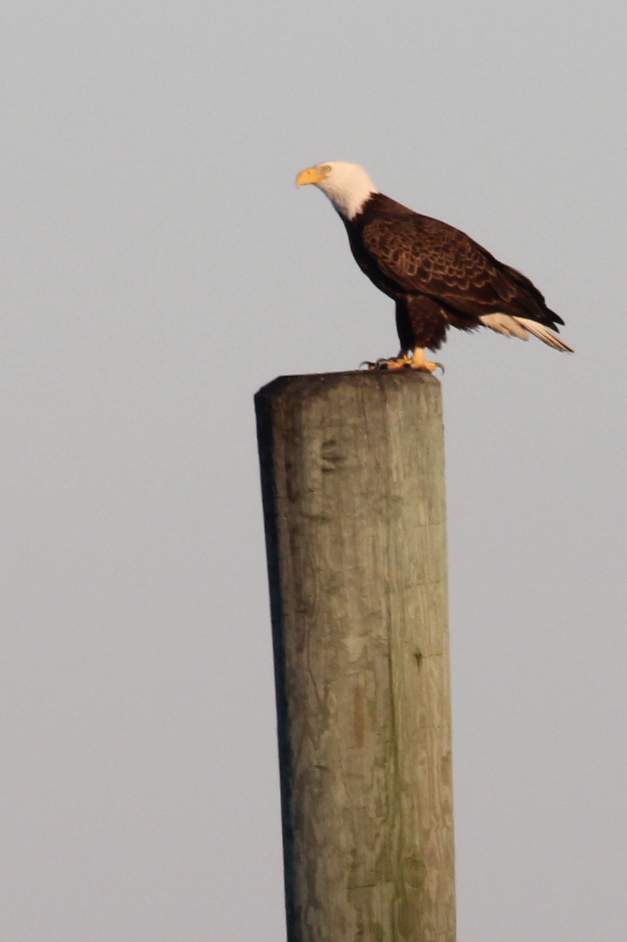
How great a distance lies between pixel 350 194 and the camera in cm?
1090

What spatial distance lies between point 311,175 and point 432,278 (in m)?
1.02

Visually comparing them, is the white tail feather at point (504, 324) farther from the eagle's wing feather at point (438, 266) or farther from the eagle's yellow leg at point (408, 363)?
the eagle's yellow leg at point (408, 363)

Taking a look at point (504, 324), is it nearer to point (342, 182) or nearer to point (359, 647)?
point (342, 182)

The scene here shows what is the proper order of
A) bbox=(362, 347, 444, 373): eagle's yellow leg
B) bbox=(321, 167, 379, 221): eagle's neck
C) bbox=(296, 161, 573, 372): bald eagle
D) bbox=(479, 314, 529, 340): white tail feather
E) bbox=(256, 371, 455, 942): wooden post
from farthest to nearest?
1. bbox=(321, 167, 379, 221): eagle's neck
2. bbox=(479, 314, 529, 340): white tail feather
3. bbox=(296, 161, 573, 372): bald eagle
4. bbox=(362, 347, 444, 373): eagle's yellow leg
5. bbox=(256, 371, 455, 942): wooden post

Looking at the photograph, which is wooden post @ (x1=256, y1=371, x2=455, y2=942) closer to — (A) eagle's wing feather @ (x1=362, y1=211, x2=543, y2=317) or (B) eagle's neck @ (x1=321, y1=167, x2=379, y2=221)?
(A) eagle's wing feather @ (x1=362, y1=211, x2=543, y2=317)

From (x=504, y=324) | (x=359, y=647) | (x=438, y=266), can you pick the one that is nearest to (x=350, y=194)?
(x=438, y=266)

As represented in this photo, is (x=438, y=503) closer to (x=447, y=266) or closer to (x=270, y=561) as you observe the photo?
(x=270, y=561)

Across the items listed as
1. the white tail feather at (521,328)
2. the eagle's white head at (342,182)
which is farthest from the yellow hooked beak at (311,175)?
the white tail feather at (521,328)

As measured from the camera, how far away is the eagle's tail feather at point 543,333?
34.8 ft

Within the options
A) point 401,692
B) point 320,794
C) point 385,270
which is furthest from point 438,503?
point 385,270

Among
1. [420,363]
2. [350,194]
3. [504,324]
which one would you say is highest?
[350,194]

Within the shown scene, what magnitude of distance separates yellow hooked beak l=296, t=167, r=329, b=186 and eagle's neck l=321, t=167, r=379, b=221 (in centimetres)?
5

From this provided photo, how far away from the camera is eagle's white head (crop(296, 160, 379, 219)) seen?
1088cm

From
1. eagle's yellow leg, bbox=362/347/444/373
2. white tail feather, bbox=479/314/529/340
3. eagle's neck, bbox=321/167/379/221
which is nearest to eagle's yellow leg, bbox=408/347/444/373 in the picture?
eagle's yellow leg, bbox=362/347/444/373
